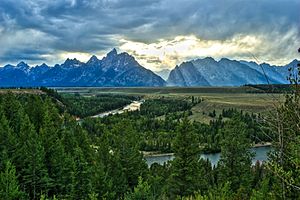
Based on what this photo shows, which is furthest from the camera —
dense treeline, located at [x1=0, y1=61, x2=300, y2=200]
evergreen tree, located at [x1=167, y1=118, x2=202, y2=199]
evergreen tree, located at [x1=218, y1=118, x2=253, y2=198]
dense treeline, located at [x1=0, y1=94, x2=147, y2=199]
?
evergreen tree, located at [x1=218, y1=118, x2=253, y2=198]

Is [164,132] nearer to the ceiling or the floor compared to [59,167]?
nearer to the floor

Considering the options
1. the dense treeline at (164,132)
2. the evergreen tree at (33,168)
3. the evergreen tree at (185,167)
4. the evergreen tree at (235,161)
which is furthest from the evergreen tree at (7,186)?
the dense treeline at (164,132)

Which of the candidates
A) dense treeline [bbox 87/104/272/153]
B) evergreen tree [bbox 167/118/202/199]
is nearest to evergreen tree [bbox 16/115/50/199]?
evergreen tree [bbox 167/118/202/199]

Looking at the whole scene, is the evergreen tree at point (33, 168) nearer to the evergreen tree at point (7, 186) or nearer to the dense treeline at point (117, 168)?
the dense treeline at point (117, 168)

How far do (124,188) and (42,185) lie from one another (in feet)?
35.2

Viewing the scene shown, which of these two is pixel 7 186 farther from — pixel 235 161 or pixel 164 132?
pixel 164 132

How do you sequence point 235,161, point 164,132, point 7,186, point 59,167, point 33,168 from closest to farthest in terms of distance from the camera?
1. point 7,186
2. point 33,168
3. point 235,161
4. point 59,167
5. point 164,132

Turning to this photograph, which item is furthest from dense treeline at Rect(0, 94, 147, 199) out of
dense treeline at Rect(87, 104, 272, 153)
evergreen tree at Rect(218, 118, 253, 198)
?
dense treeline at Rect(87, 104, 272, 153)

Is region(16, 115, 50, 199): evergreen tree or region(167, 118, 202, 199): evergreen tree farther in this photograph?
region(16, 115, 50, 199): evergreen tree

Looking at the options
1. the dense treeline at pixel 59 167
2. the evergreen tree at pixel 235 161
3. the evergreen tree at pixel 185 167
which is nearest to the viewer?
the evergreen tree at pixel 185 167

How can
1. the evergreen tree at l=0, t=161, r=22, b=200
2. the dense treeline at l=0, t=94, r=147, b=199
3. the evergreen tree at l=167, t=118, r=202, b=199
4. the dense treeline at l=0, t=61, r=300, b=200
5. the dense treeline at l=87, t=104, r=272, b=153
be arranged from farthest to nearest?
1. the dense treeline at l=87, t=104, r=272, b=153
2. the dense treeline at l=0, t=94, r=147, b=199
3. the dense treeline at l=0, t=61, r=300, b=200
4. the evergreen tree at l=167, t=118, r=202, b=199
5. the evergreen tree at l=0, t=161, r=22, b=200

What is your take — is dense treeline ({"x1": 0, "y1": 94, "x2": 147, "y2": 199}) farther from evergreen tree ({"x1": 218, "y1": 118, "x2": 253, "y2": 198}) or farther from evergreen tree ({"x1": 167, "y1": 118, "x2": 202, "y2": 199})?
evergreen tree ({"x1": 218, "y1": 118, "x2": 253, "y2": 198})

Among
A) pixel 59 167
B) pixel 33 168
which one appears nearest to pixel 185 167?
pixel 59 167

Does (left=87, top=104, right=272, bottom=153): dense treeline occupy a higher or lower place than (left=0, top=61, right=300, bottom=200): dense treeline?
lower
